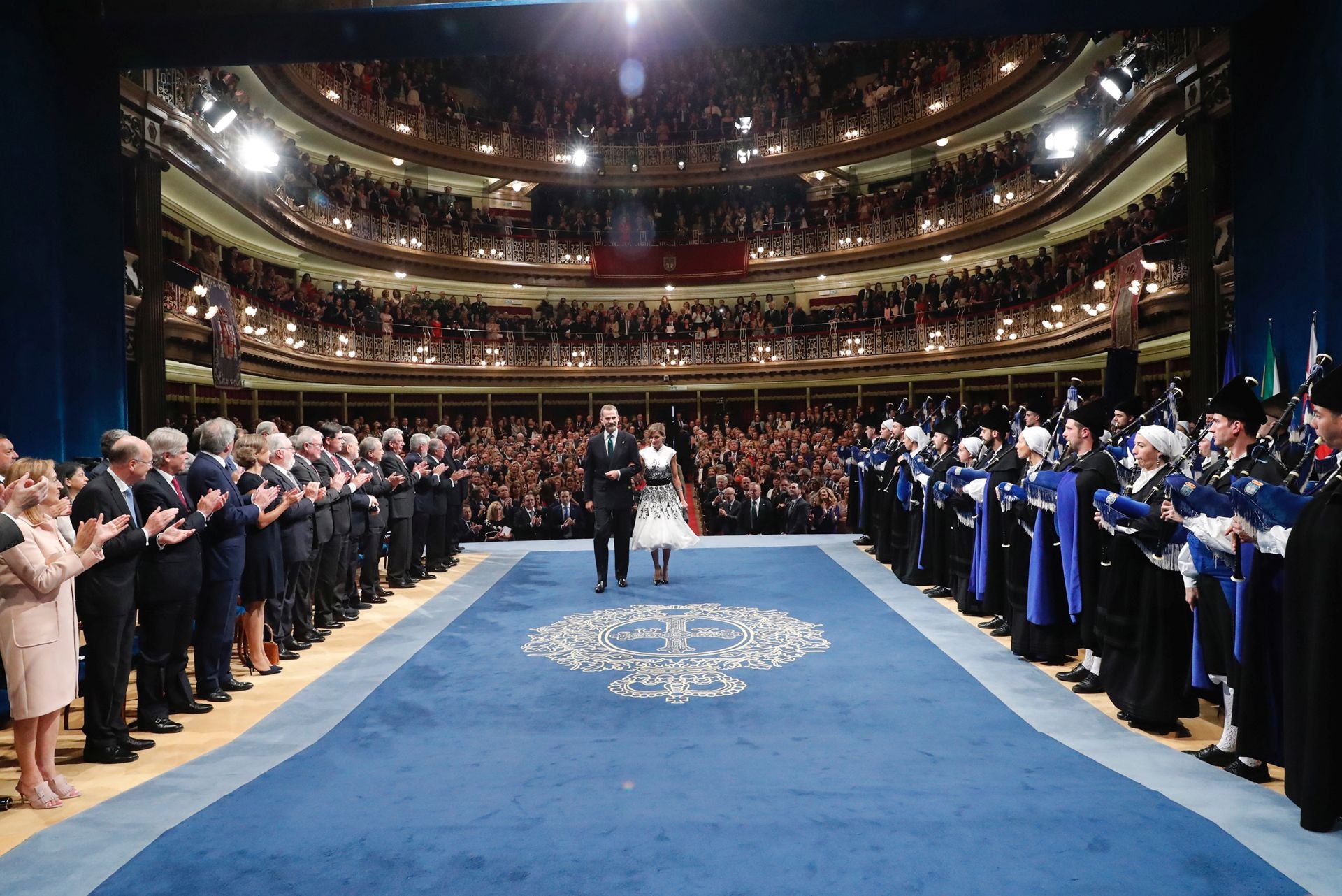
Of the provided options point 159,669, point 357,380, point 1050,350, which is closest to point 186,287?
point 357,380

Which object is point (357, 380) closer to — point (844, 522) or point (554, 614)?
point (844, 522)

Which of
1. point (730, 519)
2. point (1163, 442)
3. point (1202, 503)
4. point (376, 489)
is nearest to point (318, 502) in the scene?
point (376, 489)

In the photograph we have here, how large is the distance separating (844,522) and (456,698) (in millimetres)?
9874

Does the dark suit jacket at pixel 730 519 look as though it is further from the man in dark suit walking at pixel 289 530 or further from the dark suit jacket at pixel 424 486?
the man in dark suit walking at pixel 289 530

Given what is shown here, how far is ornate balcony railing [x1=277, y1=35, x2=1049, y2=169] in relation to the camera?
20672 mm

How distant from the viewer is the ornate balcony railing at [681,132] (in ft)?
67.8

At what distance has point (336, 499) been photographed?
7465 millimetres

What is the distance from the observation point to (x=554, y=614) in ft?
26.3

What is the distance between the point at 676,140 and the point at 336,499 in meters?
21.6

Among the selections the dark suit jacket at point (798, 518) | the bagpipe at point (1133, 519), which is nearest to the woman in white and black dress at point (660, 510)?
the dark suit jacket at point (798, 518)

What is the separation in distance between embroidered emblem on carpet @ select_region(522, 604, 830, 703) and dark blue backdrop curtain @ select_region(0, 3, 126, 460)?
151 inches

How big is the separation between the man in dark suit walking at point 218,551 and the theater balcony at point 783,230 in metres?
8.18

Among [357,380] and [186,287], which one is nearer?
[186,287]

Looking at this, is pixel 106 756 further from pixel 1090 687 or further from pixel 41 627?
pixel 1090 687
